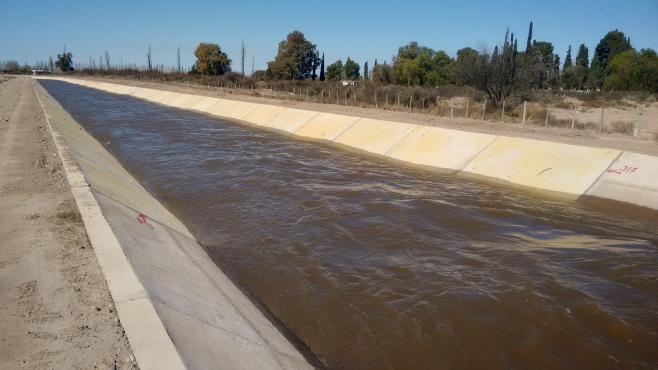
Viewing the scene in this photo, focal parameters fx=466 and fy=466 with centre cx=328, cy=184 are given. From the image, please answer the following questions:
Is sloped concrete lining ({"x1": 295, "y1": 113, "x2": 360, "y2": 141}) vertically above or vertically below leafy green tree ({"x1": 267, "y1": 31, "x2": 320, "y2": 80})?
below

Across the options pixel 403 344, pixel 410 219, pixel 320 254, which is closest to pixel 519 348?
pixel 403 344

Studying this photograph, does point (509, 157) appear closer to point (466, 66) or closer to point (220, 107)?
point (466, 66)

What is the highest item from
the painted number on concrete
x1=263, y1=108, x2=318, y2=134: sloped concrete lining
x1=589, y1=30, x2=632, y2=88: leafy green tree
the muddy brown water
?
x1=589, y1=30, x2=632, y2=88: leafy green tree

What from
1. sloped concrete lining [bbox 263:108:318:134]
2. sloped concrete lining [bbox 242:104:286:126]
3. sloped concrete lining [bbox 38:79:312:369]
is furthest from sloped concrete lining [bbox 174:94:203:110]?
sloped concrete lining [bbox 38:79:312:369]

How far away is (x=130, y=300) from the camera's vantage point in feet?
13.7

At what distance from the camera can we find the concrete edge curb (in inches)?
134

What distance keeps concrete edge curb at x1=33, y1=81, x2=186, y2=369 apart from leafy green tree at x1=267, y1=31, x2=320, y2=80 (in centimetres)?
6692

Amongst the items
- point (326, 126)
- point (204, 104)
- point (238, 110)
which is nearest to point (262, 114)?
point (238, 110)

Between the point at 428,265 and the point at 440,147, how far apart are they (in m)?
10.5

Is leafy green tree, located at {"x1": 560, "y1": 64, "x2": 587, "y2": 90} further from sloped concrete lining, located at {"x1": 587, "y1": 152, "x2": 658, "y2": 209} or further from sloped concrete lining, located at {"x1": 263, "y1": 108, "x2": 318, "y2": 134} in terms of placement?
sloped concrete lining, located at {"x1": 587, "y1": 152, "x2": 658, "y2": 209}

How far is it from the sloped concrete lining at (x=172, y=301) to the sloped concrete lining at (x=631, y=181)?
10126 mm

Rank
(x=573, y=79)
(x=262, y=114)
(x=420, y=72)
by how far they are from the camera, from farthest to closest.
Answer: (x=573, y=79)
(x=420, y=72)
(x=262, y=114)

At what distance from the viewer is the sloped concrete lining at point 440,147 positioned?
16391mm

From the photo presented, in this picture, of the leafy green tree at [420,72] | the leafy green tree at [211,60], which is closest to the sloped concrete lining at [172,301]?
the leafy green tree at [420,72]
